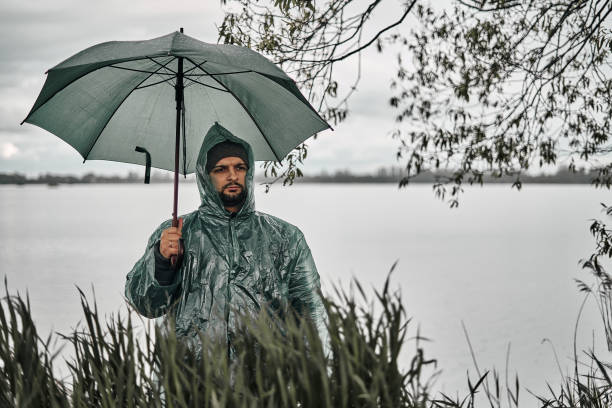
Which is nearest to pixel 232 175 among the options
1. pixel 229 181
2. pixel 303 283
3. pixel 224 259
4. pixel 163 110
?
pixel 229 181

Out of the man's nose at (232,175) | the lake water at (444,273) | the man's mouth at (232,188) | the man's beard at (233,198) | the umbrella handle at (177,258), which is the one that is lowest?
the lake water at (444,273)

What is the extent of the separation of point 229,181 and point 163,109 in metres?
0.95

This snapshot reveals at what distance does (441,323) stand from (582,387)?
2528 centimetres

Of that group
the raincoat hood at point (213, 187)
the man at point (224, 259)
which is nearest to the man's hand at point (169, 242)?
the man at point (224, 259)

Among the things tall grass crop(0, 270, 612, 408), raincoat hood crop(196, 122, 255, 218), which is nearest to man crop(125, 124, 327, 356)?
raincoat hood crop(196, 122, 255, 218)

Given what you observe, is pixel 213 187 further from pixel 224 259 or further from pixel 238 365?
pixel 238 365

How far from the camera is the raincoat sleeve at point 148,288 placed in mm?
2977

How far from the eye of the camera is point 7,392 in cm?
239

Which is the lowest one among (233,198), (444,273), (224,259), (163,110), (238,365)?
(444,273)

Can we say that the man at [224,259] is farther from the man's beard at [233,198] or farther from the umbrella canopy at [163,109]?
the umbrella canopy at [163,109]

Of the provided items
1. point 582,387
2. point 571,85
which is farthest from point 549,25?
point 582,387

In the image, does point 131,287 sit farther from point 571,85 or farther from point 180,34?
point 571,85

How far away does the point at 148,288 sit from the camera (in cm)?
298

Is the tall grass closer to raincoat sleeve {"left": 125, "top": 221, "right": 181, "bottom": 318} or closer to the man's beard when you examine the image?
→ raincoat sleeve {"left": 125, "top": 221, "right": 181, "bottom": 318}
